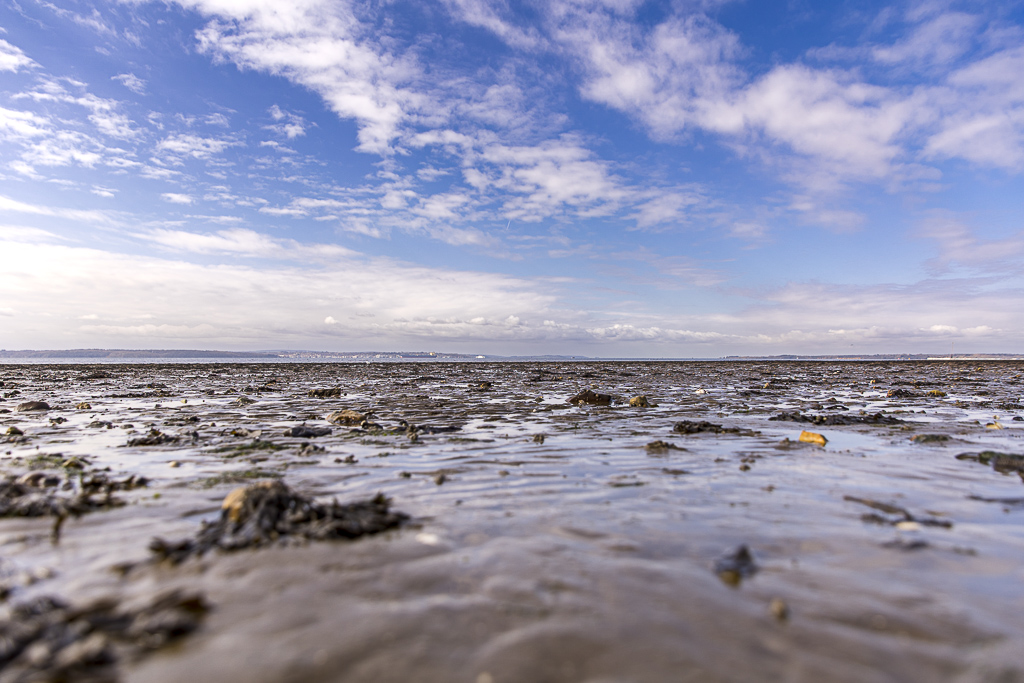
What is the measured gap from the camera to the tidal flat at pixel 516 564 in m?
2.42

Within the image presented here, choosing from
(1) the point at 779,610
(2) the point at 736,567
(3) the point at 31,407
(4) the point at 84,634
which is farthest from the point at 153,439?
(1) the point at 779,610

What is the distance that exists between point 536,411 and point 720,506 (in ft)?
30.7

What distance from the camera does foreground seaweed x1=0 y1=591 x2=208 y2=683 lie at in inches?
91.3

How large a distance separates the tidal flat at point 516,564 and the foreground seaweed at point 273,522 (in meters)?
0.02

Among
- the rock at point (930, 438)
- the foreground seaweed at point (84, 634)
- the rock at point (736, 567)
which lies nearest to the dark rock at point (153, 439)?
the foreground seaweed at point (84, 634)

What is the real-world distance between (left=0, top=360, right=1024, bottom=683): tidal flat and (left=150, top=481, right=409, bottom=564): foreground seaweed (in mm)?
22

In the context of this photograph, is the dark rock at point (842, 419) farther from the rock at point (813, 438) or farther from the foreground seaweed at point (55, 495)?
the foreground seaweed at point (55, 495)

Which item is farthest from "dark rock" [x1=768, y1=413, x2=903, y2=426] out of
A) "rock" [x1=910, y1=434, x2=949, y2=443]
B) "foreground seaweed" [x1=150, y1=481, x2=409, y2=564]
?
"foreground seaweed" [x1=150, y1=481, x2=409, y2=564]

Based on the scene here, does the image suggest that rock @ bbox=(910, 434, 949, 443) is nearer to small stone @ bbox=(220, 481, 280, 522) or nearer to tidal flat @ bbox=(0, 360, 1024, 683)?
tidal flat @ bbox=(0, 360, 1024, 683)

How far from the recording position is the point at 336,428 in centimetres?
1116

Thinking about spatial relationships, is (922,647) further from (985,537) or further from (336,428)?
(336,428)

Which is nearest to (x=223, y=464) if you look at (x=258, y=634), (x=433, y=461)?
(x=433, y=461)

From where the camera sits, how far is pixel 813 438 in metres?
8.87

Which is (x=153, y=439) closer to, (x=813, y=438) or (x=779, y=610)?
(x=779, y=610)
